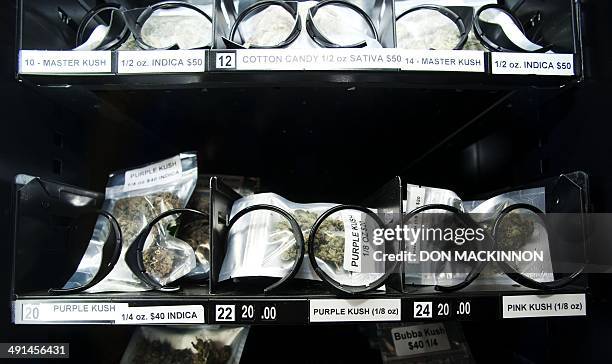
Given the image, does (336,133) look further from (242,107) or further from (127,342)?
(127,342)

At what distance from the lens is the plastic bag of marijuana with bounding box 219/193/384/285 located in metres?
0.66

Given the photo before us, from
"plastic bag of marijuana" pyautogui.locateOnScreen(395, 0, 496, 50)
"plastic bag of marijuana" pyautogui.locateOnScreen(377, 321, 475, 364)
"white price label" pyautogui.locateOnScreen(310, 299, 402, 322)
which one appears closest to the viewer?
"white price label" pyautogui.locateOnScreen(310, 299, 402, 322)

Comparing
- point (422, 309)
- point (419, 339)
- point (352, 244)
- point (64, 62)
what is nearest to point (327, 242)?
point (352, 244)

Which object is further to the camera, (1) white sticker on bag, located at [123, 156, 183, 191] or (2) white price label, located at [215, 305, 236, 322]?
(1) white sticker on bag, located at [123, 156, 183, 191]

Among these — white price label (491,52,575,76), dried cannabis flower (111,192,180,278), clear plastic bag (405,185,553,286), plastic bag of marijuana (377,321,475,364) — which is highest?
white price label (491,52,575,76)

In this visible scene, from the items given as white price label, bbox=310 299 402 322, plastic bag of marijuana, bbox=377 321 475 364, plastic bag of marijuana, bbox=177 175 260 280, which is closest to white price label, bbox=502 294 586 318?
white price label, bbox=310 299 402 322

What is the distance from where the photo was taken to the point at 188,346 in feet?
2.68


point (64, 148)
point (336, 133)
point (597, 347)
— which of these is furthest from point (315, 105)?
point (597, 347)

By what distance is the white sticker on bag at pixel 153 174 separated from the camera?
2.62 feet

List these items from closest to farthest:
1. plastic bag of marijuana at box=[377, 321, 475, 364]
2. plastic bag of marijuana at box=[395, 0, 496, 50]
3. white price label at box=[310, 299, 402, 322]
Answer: white price label at box=[310, 299, 402, 322]
plastic bag of marijuana at box=[395, 0, 496, 50]
plastic bag of marijuana at box=[377, 321, 475, 364]

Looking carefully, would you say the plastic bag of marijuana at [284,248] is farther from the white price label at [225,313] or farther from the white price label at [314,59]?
the white price label at [314,59]

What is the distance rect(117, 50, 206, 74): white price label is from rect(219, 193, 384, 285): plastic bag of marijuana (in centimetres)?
25

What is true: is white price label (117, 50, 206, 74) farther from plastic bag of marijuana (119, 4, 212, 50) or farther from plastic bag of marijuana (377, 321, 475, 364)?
plastic bag of marijuana (377, 321, 475, 364)

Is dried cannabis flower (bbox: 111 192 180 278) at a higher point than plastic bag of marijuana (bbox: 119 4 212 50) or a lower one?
lower
